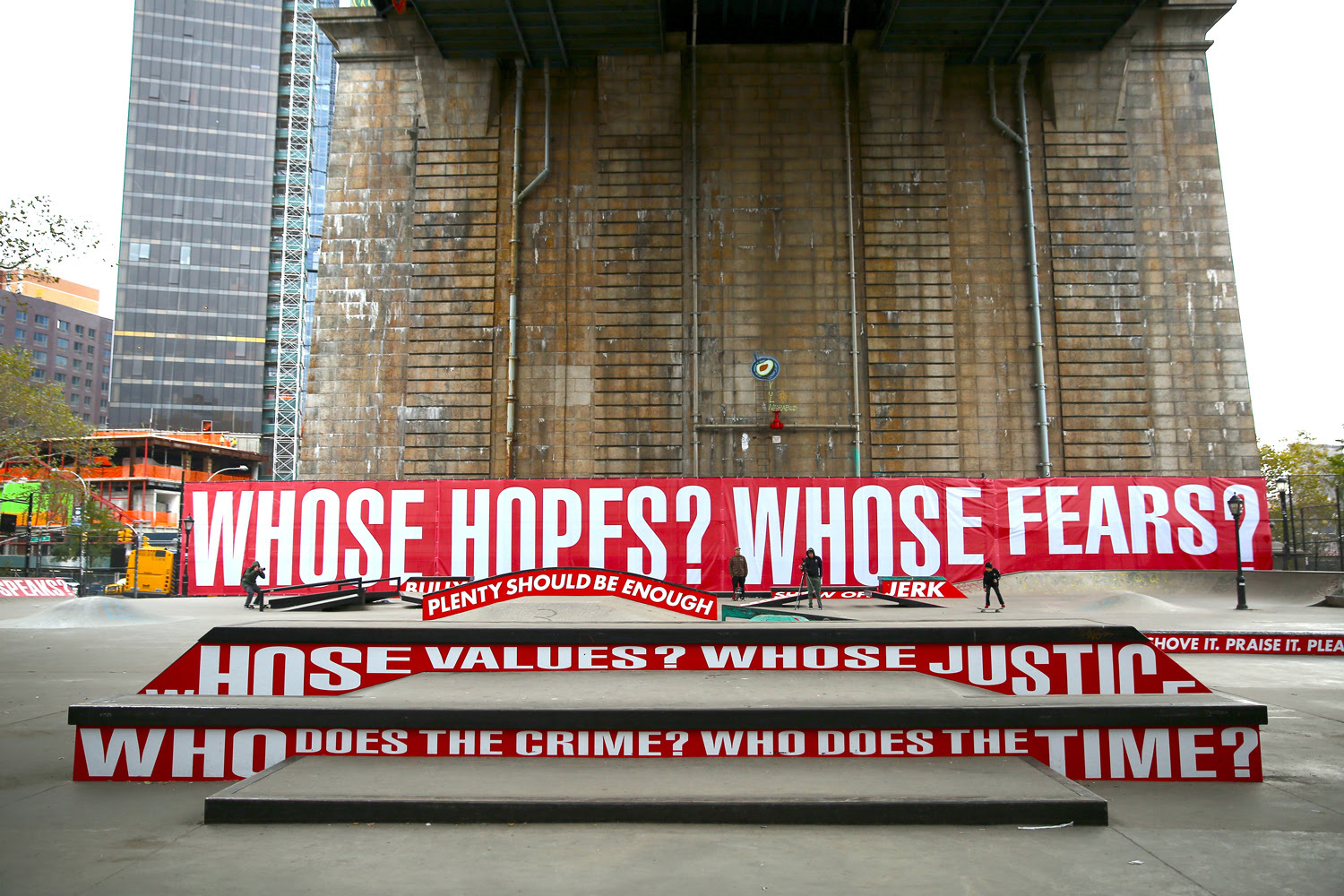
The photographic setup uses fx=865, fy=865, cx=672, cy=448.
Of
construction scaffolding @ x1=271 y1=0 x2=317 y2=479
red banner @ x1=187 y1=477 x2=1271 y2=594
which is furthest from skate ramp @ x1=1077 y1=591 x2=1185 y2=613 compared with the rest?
construction scaffolding @ x1=271 y1=0 x2=317 y2=479

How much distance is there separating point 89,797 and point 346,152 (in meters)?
29.2

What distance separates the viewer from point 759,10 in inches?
1201

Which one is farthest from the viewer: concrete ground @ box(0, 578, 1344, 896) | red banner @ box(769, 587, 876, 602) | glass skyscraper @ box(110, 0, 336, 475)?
glass skyscraper @ box(110, 0, 336, 475)

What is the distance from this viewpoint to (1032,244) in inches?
1133

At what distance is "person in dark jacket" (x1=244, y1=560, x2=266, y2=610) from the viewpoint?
23.3 meters

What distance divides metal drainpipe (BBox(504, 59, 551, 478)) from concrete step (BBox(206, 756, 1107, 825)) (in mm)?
24071

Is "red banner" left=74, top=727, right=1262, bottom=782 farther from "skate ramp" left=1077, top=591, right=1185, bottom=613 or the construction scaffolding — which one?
the construction scaffolding

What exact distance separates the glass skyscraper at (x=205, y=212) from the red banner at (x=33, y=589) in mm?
74037

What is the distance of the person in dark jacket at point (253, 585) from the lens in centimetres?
2330

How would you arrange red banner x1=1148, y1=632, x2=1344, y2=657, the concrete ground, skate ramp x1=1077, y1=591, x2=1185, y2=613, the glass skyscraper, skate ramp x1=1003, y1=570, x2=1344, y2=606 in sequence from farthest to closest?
the glass skyscraper → skate ramp x1=1003, y1=570, x2=1344, y2=606 → skate ramp x1=1077, y1=591, x2=1185, y2=613 → red banner x1=1148, y1=632, x2=1344, y2=657 → the concrete ground

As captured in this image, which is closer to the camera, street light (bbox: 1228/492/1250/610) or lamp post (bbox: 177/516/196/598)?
street light (bbox: 1228/492/1250/610)

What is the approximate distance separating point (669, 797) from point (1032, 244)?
1122 inches

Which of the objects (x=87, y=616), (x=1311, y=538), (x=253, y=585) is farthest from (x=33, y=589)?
(x=1311, y=538)

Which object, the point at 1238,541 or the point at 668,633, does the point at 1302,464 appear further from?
the point at 668,633
